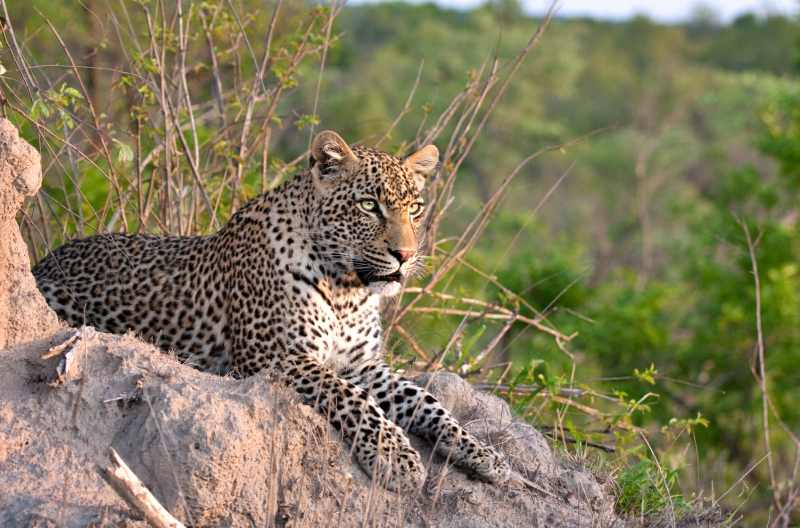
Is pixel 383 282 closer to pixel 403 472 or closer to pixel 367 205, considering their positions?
pixel 367 205

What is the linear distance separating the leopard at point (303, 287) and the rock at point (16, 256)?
3.21 ft

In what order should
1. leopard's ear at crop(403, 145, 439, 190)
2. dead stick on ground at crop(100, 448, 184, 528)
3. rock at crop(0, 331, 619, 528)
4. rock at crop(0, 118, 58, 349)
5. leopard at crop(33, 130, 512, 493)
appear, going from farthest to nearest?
leopard's ear at crop(403, 145, 439, 190) < leopard at crop(33, 130, 512, 493) < rock at crop(0, 118, 58, 349) < rock at crop(0, 331, 619, 528) < dead stick on ground at crop(100, 448, 184, 528)

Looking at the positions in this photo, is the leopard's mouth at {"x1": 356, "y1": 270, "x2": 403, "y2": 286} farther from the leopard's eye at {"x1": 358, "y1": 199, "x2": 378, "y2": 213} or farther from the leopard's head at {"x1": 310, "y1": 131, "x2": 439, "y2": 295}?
the leopard's eye at {"x1": 358, "y1": 199, "x2": 378, "y2": 213}

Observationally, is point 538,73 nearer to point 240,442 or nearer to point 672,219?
point 672,219

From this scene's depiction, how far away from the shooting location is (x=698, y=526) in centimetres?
690

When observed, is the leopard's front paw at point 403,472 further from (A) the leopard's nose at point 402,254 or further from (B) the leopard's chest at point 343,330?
(A) the leopard's nose at point 402,254

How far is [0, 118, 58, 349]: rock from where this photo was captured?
606 cm

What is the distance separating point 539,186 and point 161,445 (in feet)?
152

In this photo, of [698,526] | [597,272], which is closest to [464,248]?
[698,526]

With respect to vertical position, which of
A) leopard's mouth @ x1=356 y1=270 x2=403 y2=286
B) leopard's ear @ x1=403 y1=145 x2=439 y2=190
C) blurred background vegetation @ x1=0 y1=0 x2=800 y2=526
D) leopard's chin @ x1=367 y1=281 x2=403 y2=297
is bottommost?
blurred background vegetation @ x1=0 y1=0 x2=800 y2=526

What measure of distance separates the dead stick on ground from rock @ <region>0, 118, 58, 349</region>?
1.49 m

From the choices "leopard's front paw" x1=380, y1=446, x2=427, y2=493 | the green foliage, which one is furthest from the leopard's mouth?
the green foliage

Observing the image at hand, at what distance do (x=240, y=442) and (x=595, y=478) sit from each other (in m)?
2.48

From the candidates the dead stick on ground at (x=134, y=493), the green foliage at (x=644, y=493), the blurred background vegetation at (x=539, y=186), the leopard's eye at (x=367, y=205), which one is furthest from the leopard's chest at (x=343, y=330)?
the dead stick on ground at (x=134, y=493)
